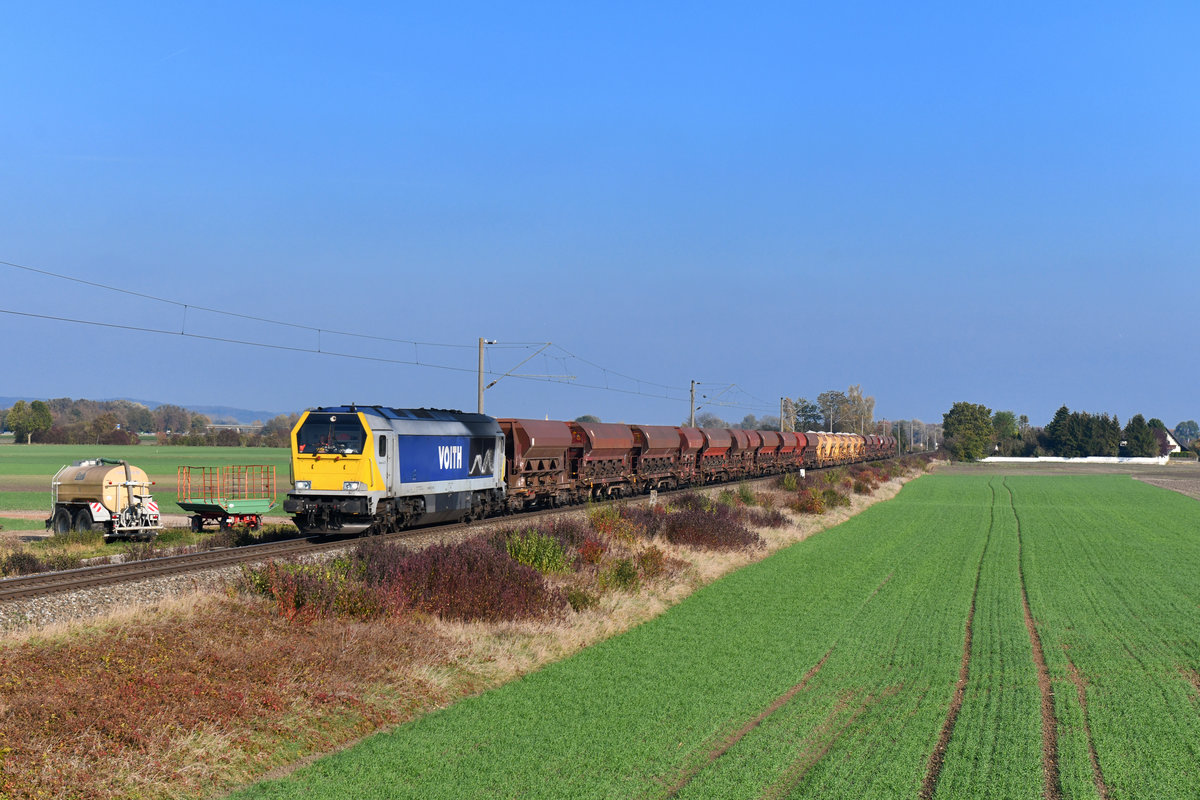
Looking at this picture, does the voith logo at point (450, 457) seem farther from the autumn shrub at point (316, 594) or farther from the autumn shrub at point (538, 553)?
the autumn shrub at point (316, 594)

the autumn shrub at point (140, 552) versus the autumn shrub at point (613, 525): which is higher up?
the autumn shrub at point (613, 525)

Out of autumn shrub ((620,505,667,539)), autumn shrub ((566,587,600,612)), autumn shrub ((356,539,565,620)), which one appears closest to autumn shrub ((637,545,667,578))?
autumn shrub ((566,587,600,612))

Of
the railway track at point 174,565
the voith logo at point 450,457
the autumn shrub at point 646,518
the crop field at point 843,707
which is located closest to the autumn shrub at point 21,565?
the railway track at point 174,565

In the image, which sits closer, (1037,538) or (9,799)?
(9,799)

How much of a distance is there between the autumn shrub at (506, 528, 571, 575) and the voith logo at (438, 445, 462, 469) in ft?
26.4

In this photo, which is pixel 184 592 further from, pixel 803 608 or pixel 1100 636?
pixel 1100 636

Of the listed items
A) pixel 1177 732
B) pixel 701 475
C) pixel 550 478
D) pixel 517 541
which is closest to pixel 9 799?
pixel 1177 732

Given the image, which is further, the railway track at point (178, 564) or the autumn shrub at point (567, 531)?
the autumn shrub at point (567, 531)

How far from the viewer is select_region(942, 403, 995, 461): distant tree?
6432 inches

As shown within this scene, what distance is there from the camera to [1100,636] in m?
16.4

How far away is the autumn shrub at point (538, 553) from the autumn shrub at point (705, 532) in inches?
268

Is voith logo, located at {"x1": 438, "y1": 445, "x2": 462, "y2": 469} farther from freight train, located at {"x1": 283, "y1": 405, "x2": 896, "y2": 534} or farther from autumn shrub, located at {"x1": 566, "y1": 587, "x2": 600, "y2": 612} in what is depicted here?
autumn shrub, located at {"x1": 566, "y1": 587, "x2": 600, "y2": 612}

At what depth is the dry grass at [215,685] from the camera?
27.6 feet

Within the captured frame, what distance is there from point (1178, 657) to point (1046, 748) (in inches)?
253
